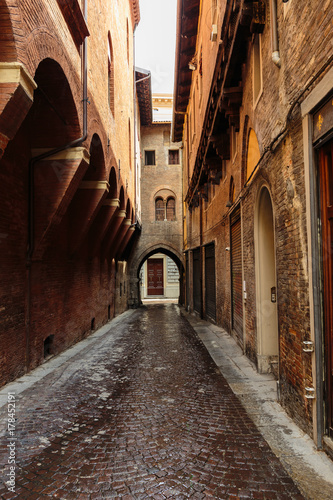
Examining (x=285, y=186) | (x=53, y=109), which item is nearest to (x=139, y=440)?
(x=285, y=186)

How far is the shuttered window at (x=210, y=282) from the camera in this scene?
1240 centimetres

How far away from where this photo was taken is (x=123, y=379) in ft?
18.7

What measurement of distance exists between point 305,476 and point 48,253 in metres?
5.96

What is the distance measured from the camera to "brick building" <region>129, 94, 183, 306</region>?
2239 cm

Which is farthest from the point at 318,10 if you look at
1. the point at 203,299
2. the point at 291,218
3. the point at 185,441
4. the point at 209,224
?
the point at 203,299

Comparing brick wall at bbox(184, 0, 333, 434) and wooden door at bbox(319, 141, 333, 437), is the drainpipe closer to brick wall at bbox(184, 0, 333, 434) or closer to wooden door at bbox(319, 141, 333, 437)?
brick wall at bbox(184, 0, 333, 434)

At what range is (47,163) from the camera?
6.50 meters

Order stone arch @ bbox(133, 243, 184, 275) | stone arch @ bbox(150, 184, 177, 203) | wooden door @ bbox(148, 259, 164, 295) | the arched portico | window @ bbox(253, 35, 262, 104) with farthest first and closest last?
wooden door @ bbox(148, 259, 164, 295) → stone arch @ bbox(150, 184, 177, 203) → stone arch @ bbox(133, 243, 184, 275) → the arched portico → window @ bbox(253, 35, 262, 104)

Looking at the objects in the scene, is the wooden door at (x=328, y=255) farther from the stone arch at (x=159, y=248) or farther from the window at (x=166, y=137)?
the window at (x=166, y=137)

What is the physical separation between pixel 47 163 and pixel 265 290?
14.8ft

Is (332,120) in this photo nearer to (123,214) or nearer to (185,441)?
(185,441)

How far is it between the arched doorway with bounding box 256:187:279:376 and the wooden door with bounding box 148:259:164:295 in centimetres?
A: 2497

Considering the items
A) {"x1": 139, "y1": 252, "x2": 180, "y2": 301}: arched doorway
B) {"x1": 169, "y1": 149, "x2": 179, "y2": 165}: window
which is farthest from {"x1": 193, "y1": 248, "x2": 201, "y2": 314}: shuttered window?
{"x1": 139, "y1": 252, "x2": 180, "y2": 301}: arched doorway

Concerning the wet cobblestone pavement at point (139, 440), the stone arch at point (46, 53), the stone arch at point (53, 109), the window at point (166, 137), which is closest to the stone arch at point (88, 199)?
the stone arch at point (53, 109)
